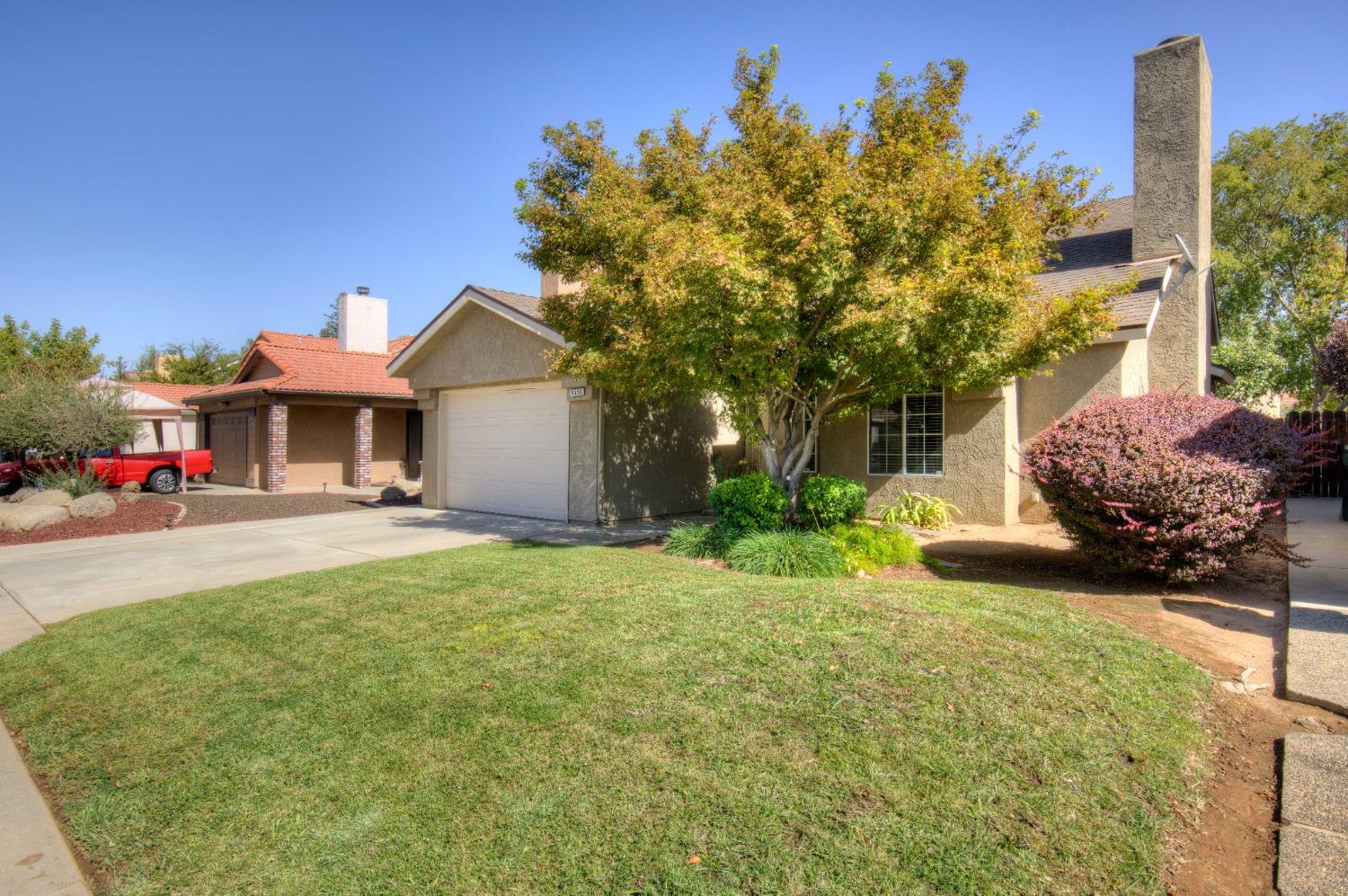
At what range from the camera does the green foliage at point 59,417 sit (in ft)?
53.2

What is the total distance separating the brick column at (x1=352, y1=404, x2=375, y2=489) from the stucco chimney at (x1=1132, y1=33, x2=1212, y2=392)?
63.9 feet

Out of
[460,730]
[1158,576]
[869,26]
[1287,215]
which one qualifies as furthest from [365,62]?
[1287,215]

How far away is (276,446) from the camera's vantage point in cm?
2047

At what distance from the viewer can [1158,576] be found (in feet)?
23.6

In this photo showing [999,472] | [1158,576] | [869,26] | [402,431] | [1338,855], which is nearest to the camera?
[1338,855]

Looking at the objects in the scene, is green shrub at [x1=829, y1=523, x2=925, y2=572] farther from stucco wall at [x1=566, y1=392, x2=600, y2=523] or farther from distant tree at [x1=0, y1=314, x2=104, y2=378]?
distant tree at [x1=0, y1=314, x2=104, y2=378]

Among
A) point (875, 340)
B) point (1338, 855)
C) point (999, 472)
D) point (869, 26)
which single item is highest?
point (869, 26)

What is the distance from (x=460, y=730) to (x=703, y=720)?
53.6 inches

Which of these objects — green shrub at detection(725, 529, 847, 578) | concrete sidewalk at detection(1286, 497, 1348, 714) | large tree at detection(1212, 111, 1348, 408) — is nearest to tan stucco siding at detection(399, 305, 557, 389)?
green shrub at detection(725, 529, 847, 578)

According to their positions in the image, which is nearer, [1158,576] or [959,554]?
[1158,576]

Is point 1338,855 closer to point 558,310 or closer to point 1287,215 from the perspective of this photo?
point 558,310

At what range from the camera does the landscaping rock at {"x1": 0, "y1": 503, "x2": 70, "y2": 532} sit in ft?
41.7

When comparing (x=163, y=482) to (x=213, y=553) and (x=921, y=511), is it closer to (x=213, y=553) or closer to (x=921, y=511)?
(x=213, y=553)

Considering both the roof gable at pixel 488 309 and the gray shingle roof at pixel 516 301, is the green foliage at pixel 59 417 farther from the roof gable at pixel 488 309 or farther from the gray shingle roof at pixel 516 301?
the gray shingle roof at pixel 516 301
